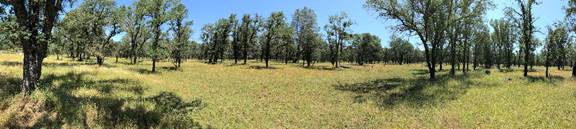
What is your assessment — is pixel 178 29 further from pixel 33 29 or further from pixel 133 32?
pixel 33 29

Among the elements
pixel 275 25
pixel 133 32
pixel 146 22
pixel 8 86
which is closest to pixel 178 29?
pixel 146 22

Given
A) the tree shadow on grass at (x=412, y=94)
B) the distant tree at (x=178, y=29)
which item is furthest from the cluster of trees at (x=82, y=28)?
the tree shadow on grass at (x=412, y=94)

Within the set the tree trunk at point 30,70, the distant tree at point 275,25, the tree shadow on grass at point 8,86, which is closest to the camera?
the tree shadow on grass at point 8,86

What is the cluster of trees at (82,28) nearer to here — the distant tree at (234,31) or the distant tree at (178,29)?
the distant tree at (178,29)

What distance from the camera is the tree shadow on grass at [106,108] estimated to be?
49.9 feet

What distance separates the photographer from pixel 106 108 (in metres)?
17.2

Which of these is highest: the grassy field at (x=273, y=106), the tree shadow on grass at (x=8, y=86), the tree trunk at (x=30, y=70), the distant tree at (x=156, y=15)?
A: the distant tree at (x=156, y=15)

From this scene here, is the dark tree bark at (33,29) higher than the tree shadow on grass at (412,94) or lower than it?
higher

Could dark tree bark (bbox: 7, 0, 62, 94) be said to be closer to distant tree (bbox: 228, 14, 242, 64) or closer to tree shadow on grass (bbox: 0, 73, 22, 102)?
tree shadow on grass (bbox: 0, 73, 22, 102)

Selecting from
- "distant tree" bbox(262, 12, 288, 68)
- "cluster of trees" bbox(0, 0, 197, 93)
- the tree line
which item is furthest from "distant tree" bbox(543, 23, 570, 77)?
"cluster of trees" bbox(0, 0, 197, 93)

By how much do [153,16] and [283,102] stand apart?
30.7m

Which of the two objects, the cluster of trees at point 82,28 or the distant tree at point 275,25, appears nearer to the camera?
the cluster of trees at point 82,28

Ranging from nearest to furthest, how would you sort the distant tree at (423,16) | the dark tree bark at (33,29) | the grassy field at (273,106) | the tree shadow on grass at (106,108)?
the tree shadow on grass at (106,108) → the grassy field at (273,106) → the dark tree bark at (33,29) → the distant tree at (423,16)

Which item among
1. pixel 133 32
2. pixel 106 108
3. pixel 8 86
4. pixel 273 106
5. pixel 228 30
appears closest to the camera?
pixel 106 108
